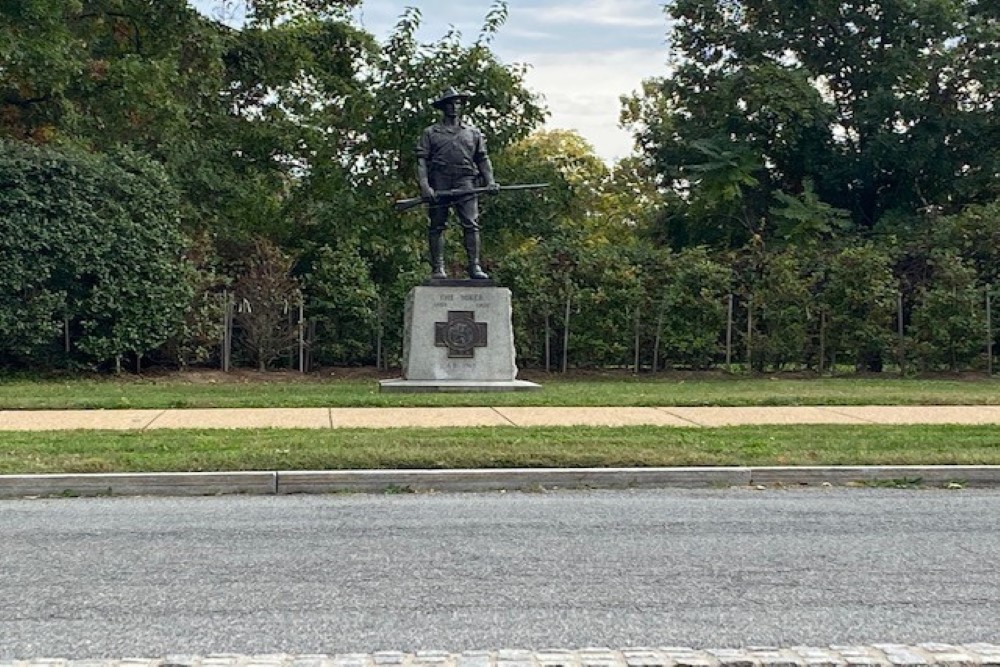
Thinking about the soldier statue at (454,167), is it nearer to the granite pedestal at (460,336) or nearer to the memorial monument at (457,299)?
the memorial monument at (457,299)

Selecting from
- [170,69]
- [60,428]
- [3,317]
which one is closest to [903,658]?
[60,428]

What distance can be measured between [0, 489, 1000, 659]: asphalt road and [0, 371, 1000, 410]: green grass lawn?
5546 mm

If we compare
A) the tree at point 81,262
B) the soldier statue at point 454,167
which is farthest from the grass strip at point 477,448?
the tree at point 81,262

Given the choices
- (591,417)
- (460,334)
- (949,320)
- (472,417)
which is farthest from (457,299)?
(949,320)

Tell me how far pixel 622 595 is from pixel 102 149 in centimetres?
2007

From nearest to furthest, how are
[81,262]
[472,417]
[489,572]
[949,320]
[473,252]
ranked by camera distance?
1. [489,572]
2. [472,417]
3. [473,252]
4. [81,262]
5. [949,320]

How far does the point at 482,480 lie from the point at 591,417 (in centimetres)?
378

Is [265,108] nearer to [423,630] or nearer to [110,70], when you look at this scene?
[110,70]

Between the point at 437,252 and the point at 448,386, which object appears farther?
the point at 437,252

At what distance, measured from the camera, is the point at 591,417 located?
1209 centimetres

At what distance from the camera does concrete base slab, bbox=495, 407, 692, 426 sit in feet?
37.8

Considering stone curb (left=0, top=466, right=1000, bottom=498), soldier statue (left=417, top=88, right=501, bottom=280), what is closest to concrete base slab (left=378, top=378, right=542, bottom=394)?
soldier statue (left=417, top=88, right=501, bottom=280)

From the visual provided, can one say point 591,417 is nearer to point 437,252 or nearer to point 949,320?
point 437,252

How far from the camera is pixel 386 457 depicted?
8.89m
